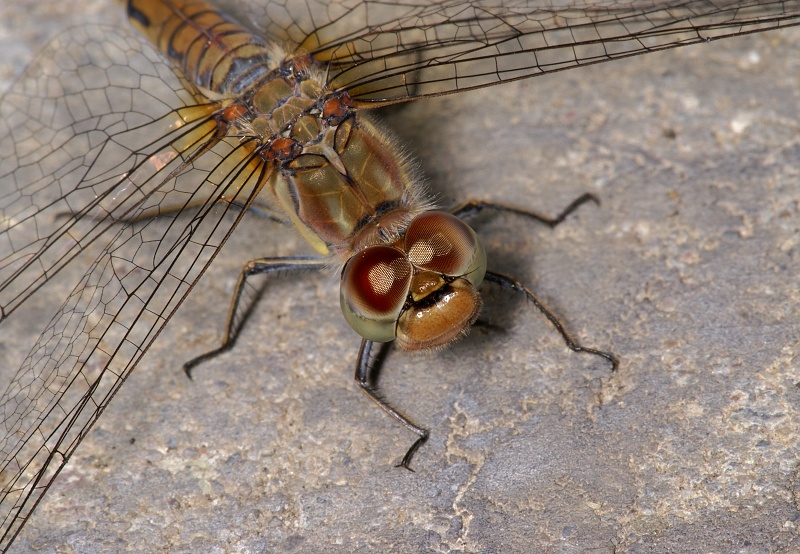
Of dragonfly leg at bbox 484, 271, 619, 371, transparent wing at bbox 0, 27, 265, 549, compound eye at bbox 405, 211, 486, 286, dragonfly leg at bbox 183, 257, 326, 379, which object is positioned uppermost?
transparent wing at bbox 0, 27, 265, 549

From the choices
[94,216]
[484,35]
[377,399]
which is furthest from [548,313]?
[94,216]

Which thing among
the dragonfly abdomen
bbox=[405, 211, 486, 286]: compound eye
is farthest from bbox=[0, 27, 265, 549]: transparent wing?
bbox=[405, 211, 486, 286]: compound eye

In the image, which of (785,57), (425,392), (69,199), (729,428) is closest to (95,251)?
(69,199)

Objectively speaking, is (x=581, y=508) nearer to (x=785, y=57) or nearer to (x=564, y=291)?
(x=564, y=291)

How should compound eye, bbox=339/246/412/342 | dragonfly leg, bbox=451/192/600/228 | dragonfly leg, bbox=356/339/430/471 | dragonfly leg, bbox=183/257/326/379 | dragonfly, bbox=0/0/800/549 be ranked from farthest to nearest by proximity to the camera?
dragonfly leg, bbox=451/192/600/228 → dragonfly leg, bbox=183/257/326/379 → dragonfly, bbox=0/0/800/549 → dragonfly leg, bbox=356/339/430/471 → compound eye, bbox=339/246/412/342

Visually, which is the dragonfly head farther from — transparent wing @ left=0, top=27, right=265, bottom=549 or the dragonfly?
transparent wing @ left=0, top=27, right=265, bottom=549

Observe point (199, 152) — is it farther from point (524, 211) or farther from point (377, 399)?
point (524, 211)

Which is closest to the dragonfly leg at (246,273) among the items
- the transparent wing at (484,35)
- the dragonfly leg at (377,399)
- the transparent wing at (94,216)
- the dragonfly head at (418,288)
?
the transparent wing at (94,216)
